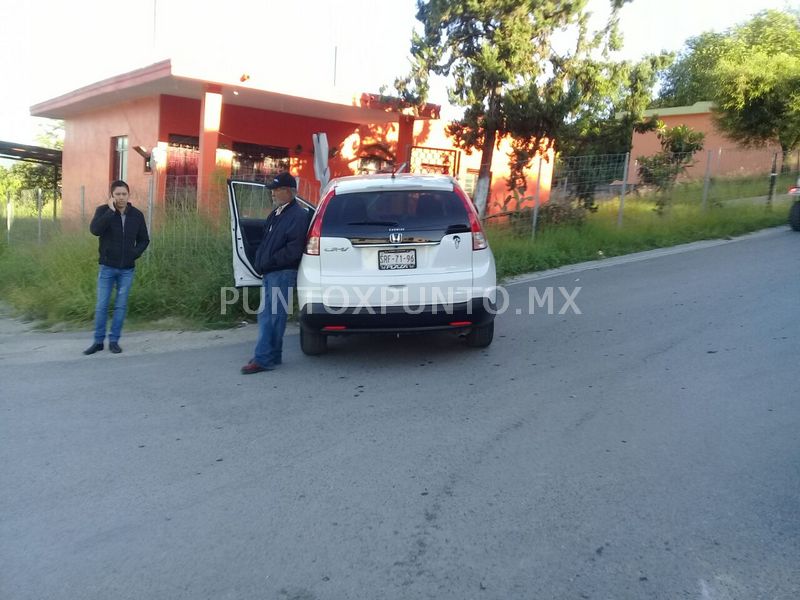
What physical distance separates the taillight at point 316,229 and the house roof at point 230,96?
7675 millimetres

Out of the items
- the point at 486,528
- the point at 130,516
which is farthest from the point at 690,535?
the point at 130,516

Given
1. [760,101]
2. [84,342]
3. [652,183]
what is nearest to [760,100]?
[760,101]

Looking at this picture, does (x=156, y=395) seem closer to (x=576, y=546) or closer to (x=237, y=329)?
(x=237, y=329)

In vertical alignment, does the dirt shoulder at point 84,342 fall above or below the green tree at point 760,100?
below

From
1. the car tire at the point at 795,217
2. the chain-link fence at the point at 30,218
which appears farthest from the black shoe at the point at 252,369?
the car tire at the point at 795,217

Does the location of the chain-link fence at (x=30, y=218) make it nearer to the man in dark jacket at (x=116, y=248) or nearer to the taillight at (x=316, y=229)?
the man in dark jacket at (x=116, y=248)

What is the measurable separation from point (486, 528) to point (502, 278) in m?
7.85

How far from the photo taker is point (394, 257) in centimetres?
610

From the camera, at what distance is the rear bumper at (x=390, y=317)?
6105 mm

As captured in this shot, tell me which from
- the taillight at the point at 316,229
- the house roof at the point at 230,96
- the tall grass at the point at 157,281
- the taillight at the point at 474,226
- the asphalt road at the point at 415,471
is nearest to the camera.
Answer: the asphalt road at the point at 415,471

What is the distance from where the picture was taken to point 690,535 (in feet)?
11.2

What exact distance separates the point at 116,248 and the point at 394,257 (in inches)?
123

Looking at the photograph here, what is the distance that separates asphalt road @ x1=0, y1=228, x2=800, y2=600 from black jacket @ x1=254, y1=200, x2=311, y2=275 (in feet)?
3.30

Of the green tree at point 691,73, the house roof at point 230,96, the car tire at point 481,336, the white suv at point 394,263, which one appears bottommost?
the car tire at point 481,336
